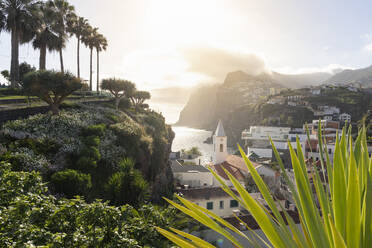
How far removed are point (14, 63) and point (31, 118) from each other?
46.9 feet

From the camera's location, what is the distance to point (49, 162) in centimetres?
1134

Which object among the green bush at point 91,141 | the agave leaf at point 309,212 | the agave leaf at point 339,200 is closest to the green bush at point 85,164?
the green bush at point 91,141

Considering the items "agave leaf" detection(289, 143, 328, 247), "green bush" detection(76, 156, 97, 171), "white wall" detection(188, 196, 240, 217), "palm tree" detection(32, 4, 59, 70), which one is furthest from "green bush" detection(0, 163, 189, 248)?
"palm tree" detection(32, 4, 59, 70)

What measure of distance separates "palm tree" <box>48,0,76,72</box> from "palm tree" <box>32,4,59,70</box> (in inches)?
25.4

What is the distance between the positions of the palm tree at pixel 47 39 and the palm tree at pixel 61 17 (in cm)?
64

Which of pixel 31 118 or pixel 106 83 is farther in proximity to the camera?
pixel 106 83

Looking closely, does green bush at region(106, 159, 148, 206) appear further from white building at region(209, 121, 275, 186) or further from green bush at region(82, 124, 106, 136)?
white building at region(209, 121, 275, 186)

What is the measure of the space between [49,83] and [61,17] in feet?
72.7

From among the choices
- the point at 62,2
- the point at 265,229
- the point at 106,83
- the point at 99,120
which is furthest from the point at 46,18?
the point at 265,229

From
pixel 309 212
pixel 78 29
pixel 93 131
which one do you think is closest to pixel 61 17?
pixel 78 29

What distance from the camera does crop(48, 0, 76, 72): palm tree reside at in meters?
31.2

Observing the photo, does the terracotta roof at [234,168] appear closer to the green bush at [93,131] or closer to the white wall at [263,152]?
the white wall at [263,152]

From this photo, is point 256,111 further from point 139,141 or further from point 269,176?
point 139,141

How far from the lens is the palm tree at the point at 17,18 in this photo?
2420 centimetres
